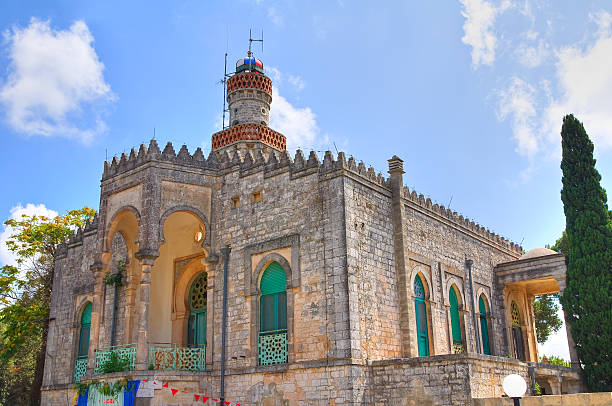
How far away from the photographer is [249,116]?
20.6m

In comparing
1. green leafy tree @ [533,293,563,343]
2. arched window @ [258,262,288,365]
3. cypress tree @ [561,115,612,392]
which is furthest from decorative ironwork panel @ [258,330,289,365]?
green leafy tree @ [533,293,563,343]

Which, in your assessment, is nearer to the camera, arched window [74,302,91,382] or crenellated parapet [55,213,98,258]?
arched window [74,302,91,382]

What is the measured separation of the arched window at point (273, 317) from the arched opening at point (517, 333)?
→ 33.0ft

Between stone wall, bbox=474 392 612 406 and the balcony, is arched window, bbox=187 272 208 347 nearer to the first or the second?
the balcony

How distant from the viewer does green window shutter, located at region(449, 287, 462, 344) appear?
54.5ft

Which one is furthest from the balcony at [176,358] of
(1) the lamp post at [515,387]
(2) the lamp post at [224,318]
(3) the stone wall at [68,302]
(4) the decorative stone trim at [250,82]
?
(4) the decorative stone trim at [250,82]

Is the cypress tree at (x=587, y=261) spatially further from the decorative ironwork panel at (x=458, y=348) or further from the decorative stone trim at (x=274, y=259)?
the decorative stone trim at (x=274, y=259)

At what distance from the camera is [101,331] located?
54.5 feet

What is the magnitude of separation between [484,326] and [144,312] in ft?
35.0

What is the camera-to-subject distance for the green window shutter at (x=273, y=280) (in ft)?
44.6

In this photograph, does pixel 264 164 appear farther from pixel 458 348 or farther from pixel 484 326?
pixel 484 326

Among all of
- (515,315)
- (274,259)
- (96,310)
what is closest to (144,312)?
(96,310)

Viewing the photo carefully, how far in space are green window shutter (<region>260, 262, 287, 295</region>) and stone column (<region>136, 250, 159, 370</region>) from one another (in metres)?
2.68

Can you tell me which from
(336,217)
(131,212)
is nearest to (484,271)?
(336,217)
